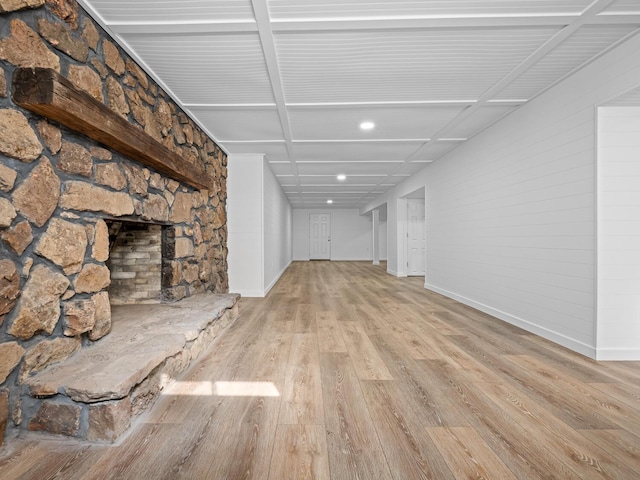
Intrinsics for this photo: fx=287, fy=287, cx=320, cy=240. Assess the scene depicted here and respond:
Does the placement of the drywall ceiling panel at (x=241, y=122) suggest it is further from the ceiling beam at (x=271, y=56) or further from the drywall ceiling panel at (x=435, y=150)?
the drywall ceiling panel at (x=435, y=150)

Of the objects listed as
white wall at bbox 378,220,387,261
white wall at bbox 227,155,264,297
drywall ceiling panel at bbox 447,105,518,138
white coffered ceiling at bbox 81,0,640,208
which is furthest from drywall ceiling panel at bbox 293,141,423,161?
white wall at bbox 378,220,387,261

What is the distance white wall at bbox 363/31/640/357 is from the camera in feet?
7.35

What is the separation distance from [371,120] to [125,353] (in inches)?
119

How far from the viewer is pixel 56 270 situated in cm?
147

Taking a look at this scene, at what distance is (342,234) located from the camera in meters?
12.0

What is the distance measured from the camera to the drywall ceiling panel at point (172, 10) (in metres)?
1.64

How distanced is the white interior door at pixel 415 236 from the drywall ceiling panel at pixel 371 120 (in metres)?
3.40

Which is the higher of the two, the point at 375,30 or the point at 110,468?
the point at 375,30

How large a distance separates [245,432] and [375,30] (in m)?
2.42

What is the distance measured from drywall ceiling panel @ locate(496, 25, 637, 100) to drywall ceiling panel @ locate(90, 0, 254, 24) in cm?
217

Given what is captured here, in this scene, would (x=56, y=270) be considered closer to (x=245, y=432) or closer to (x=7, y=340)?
(x=7, y=340)

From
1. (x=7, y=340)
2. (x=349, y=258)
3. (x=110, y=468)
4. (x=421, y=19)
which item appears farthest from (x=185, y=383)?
(x=349, y=258)

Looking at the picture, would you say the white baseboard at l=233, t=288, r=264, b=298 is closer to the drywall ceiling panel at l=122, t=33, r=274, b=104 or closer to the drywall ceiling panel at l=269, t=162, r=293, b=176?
the drywall ceiling panel at l=269, t=162, r=293, b=176

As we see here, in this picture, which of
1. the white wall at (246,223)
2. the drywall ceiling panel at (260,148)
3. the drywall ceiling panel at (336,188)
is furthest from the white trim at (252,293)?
the drywall ceiling panel at (336,188)
